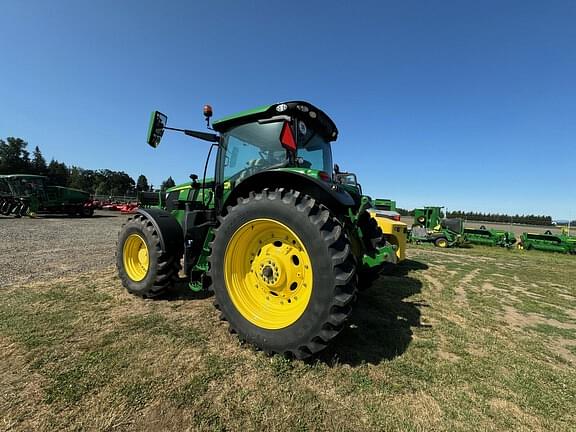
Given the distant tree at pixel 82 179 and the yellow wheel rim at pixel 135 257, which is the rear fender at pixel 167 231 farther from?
the distant tree at pixel 82 179

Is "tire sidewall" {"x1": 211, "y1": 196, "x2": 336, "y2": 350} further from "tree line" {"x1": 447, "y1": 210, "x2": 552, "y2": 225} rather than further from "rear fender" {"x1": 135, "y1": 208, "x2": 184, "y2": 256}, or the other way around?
"tree line" {"x1": 447, "y1": 210, "x2": 552, "y2": 225}

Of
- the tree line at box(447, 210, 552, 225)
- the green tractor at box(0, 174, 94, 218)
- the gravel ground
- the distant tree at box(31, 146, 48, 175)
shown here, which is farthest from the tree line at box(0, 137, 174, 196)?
the tree line at box(447, 210, 552, 225)

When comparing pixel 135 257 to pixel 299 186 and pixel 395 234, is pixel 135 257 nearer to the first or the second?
pixel 299 186

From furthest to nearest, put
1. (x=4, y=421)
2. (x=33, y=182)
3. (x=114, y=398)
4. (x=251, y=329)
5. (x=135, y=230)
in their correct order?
(x=33, y=182) → (x=135, y=230) → (x=251, y=329) → (x=114, y=398) → (x=4, y=421)

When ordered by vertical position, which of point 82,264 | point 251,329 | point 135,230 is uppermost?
point 135,230

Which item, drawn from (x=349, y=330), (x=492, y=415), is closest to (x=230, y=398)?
(x=349, y=330)

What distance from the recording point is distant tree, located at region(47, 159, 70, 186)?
63.7 metres

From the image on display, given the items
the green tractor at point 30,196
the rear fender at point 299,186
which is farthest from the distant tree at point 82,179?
the rear fender at point 299,186

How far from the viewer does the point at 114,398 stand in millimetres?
1834

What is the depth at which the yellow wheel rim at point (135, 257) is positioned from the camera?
13.3 ft

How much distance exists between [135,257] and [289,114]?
10.2ft

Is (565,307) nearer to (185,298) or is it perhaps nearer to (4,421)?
(185,298)

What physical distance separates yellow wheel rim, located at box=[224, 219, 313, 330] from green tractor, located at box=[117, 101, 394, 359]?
0.03 ft

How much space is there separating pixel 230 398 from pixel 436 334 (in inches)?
92.4
